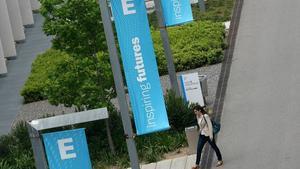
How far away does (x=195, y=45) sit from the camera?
31844 mm

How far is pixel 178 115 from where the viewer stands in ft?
83.9

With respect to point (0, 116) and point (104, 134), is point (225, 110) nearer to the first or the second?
point (104, 134)

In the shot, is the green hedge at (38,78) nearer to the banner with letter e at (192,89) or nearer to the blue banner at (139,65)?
the banner with letter e at (192,89)

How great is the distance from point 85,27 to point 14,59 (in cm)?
1194

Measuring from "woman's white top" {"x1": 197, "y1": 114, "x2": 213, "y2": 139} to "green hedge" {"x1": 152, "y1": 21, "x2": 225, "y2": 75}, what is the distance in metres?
8.78

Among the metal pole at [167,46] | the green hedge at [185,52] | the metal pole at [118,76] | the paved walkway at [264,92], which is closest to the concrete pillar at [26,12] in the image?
the green hedge at [185,52]

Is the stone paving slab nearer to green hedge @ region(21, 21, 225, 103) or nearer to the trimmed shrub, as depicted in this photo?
green hedge @ region(21, 21, 225, 103)

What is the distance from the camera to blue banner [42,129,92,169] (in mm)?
17297

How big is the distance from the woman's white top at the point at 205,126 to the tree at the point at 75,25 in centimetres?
427

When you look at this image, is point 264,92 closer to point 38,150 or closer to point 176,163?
point 176,163

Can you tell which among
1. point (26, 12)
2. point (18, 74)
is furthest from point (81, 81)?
point (26, 12)

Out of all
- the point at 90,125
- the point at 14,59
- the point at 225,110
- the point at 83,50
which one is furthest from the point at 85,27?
the point at 14,59

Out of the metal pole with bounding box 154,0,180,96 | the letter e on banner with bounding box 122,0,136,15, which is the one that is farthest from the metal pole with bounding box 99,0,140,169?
the metal pole with bounding box 154,0,180,96

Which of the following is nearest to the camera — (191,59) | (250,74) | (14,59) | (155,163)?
(155,163)
